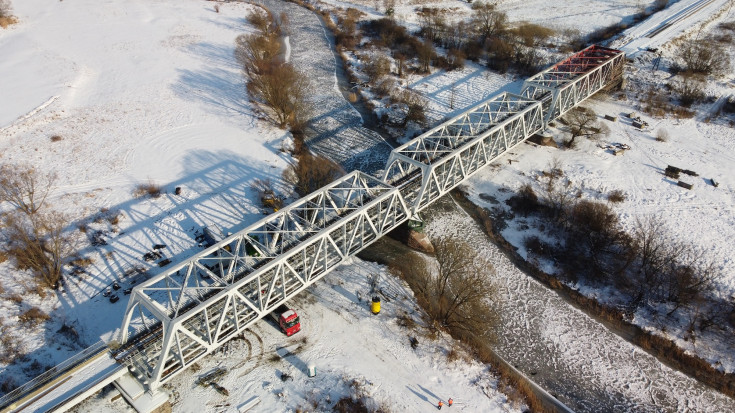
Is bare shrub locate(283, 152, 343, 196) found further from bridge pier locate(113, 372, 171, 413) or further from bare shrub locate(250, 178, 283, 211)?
bridge pier locate(113, 372, 171, 413)

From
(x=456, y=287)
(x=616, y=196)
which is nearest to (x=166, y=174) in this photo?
(x=456, y=287)

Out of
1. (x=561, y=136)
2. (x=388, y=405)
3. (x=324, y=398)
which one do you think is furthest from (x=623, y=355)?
(x=561, y=136)

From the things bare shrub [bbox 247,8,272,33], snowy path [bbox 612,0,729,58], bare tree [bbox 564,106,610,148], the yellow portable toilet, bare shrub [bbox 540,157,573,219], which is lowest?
bare shrub [bbox 540,157,573,219]

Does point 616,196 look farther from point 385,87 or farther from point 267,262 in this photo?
point 267,262

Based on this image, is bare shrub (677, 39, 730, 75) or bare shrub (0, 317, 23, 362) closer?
bare shrub (0, 317, 23, 362)

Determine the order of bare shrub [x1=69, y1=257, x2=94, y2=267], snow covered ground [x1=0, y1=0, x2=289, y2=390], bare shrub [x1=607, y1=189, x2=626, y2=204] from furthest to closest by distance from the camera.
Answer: bare shrub [x1=607, y1=189, x2=626, y2=204] < bare shrub [x1=69, y1=257, x2=94, y2=267] < snow covered ground [x1=0, y1=0, x2=289, y2=390]

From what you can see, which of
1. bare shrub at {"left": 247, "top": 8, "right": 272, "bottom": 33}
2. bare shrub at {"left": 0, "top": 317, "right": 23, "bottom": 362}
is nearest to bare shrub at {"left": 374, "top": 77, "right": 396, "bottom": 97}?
bare shrub at {"left": 247, "top": 8, "right": 272, "bottom": 33}

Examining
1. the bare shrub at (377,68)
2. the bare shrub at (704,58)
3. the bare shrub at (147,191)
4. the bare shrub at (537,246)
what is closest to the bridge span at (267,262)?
the bare shrub at (537,246)

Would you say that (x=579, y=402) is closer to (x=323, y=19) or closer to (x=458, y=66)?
(x=458, y=66)
